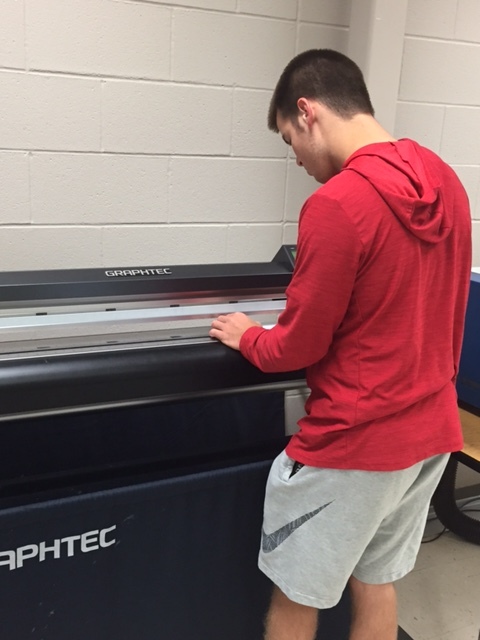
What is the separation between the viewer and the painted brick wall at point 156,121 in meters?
1.51

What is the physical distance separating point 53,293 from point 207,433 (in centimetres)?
61

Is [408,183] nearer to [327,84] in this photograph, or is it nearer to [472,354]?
[327,84]

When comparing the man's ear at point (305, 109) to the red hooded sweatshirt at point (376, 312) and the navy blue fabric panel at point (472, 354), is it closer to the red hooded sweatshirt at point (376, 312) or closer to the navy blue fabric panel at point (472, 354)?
the red hooded sweatshirt at point (376, 312)

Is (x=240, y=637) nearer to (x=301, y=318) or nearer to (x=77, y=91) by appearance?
(x=301, y=318)

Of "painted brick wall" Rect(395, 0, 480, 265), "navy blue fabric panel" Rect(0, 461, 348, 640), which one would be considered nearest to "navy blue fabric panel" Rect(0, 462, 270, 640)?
"navy blue fabric panel" Rect(0, 461, 348, 640)

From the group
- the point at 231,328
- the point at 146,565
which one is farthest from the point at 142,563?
the point at 231,328

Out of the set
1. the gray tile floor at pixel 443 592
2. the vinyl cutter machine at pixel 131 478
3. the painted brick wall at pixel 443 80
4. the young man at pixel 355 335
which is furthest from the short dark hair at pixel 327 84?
the gray tile floor at pixel 443 592

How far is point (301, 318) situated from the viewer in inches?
38.6

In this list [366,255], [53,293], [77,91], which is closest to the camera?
[366,255]

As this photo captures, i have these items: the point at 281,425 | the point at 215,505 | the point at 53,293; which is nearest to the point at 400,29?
the point at 281,425

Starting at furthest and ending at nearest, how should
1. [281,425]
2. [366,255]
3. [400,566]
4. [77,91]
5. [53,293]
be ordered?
[281,425] → [77,91] → [400,566] → [53,293] → [366,255]

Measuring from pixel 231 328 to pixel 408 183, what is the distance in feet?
1.25

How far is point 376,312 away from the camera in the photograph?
0.98 meters

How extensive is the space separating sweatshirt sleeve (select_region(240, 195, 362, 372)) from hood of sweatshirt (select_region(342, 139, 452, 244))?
0.26 feet
